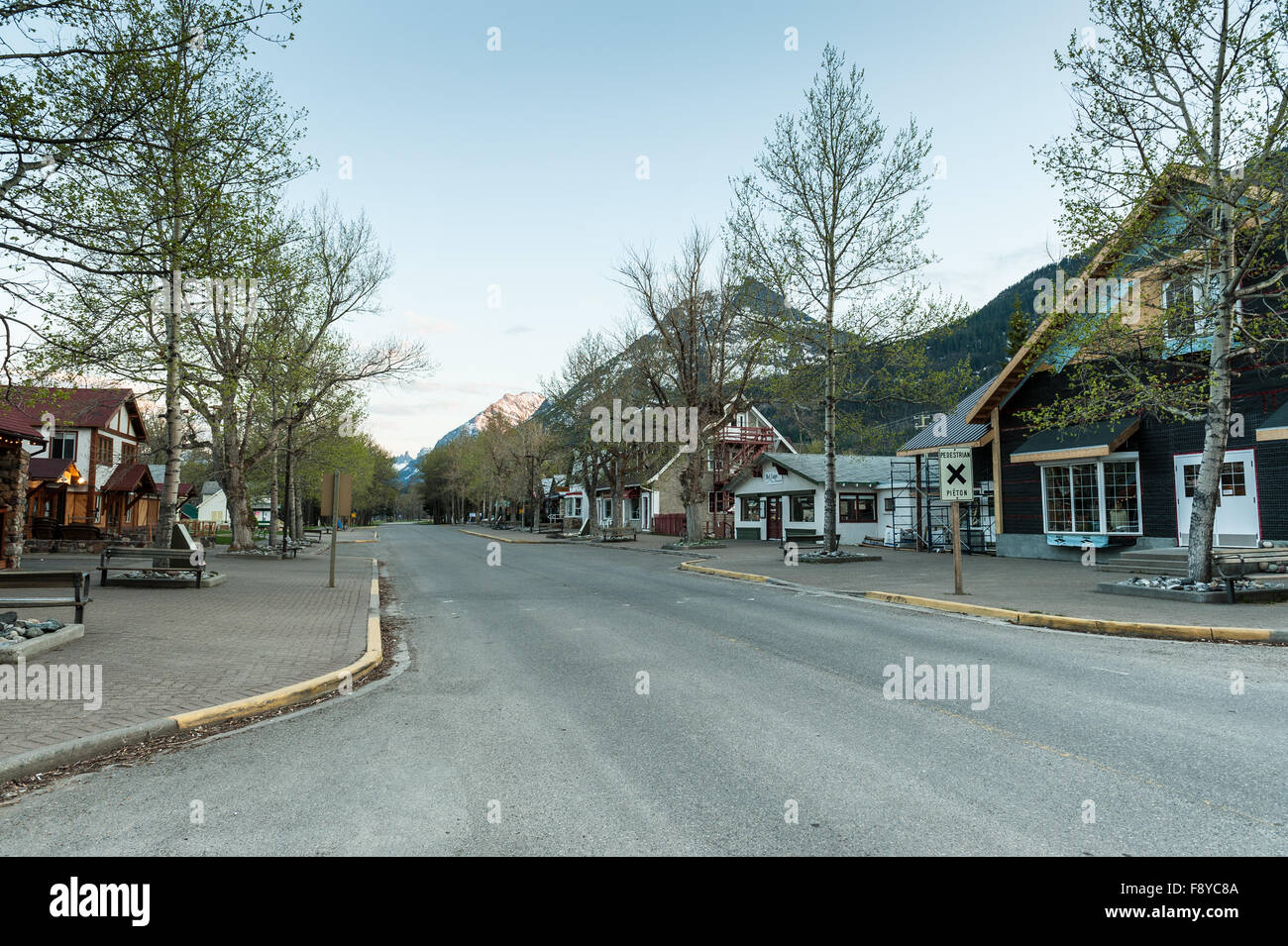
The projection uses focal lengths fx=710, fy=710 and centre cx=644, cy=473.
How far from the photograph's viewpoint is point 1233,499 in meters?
17.9

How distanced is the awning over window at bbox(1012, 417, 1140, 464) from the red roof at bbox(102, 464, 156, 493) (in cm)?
4428

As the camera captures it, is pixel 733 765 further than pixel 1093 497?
No

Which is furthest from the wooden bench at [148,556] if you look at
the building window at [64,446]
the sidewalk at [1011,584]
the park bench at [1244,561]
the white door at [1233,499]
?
the building window at [64,446]

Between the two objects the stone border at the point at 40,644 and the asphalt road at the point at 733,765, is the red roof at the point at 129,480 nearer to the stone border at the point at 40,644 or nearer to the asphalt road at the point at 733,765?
the stone border at the point at 40,644

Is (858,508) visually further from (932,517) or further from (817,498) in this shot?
(932,517)

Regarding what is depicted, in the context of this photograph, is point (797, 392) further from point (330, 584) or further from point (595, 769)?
point (595, 769)

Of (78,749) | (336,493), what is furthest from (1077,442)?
(78,749)

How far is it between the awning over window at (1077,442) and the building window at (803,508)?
49.1 feet

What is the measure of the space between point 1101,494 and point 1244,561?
7716 millimetres

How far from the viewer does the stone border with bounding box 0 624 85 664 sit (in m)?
7.11

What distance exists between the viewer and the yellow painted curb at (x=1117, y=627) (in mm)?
9406

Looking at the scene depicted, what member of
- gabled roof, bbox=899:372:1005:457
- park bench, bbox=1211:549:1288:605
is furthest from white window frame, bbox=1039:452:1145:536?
park bench, bbox=1211:549:1288:605

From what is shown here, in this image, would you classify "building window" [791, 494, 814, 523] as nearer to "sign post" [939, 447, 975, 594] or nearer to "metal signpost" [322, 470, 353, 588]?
"sign post" [939, 447, 975, 594]

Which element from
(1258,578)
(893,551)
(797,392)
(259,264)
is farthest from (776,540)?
(259,264)
